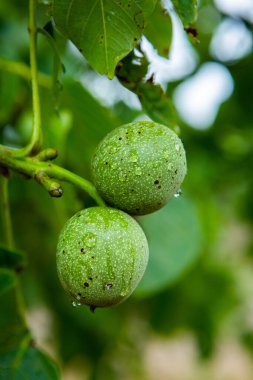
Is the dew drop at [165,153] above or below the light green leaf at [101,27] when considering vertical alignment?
below

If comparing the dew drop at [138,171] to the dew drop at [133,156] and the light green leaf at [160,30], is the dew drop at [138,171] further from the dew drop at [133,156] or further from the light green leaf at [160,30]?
the light green leaf at [160,30]

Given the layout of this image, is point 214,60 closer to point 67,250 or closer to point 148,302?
point 148,302

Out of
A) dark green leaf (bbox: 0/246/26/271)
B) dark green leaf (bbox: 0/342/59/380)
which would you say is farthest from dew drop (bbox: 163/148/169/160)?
dark green leaf (bbox: 0/342/59/380)

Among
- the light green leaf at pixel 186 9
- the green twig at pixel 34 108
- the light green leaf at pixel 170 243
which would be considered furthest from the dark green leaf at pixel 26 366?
the light green leaf at pixel 186 9

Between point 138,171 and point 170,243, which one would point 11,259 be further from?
point 170,243

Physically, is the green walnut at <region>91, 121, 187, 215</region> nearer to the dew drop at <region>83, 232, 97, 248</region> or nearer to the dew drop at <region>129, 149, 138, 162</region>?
the dew drop at <region>129, 149, 138, 162</region>

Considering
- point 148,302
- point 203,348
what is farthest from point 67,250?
point 203,348
